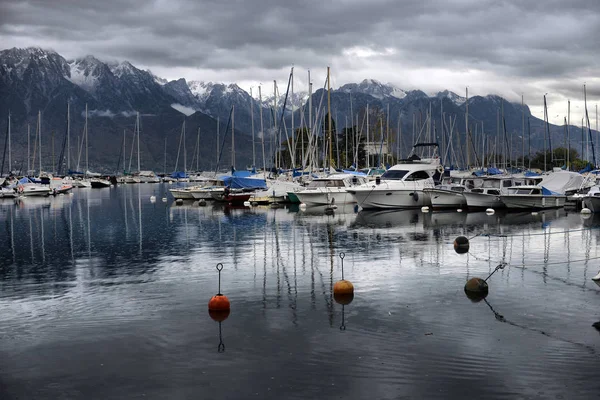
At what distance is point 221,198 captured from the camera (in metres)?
70.1

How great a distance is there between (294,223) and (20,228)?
696 inches

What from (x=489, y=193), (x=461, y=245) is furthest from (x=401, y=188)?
(x=461, y=245)

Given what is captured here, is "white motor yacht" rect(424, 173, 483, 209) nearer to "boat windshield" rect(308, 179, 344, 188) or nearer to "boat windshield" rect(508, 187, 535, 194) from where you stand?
"boat windshield" rect(508, 187, 535, 194)

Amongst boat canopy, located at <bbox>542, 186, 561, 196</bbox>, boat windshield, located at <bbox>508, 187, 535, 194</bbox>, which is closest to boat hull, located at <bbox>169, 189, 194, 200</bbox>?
boat windshield, located at <bbox>508, 187, 535, 194</bbox>

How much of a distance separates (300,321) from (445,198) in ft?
127

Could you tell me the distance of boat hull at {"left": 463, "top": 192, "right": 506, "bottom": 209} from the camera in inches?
2074

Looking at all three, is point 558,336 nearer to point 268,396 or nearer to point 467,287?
point 467,287

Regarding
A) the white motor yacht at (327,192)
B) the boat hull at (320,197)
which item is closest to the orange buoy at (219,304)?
the white motor yacht at (327,192)

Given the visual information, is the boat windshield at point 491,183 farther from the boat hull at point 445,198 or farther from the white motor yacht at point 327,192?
the white motor yacht at point 327,192

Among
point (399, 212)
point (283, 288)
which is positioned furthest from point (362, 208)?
point (283, 288)

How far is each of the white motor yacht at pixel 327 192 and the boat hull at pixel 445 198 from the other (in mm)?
6413

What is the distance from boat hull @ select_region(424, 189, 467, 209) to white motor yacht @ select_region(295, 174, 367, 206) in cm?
641

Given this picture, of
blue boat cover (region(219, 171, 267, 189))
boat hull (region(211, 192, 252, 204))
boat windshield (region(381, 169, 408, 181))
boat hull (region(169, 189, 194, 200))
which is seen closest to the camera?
boat windshield (region(381, 169, 408, 181))

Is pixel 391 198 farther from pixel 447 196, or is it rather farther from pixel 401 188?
pixel 447 196
